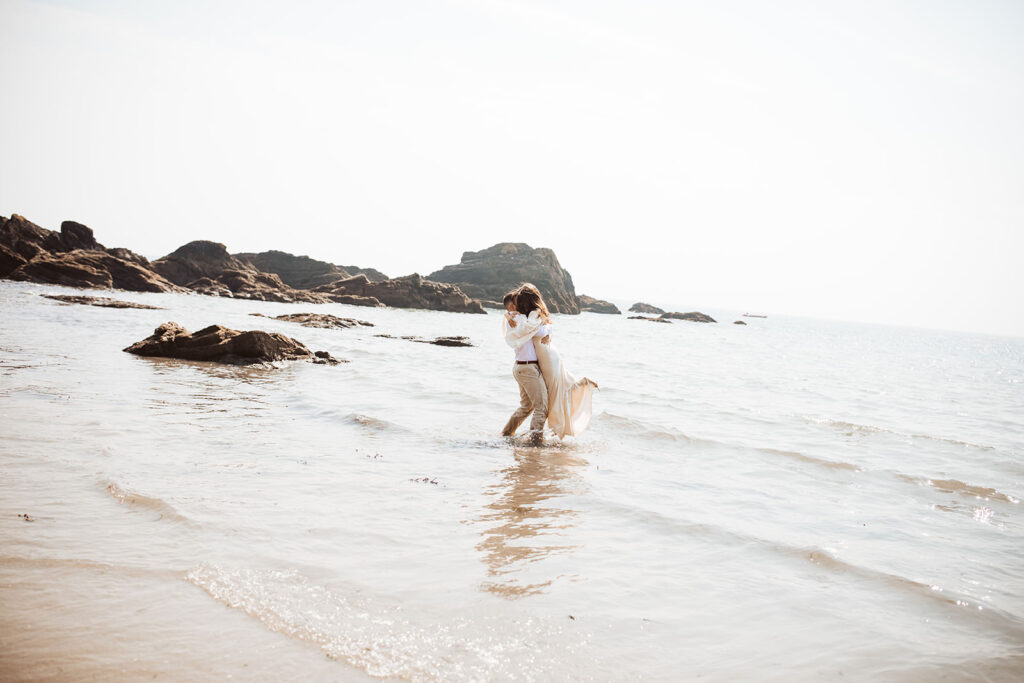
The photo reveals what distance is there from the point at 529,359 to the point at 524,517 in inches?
147

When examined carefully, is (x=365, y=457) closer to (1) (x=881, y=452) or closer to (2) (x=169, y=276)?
(1) (x=881, y=452)

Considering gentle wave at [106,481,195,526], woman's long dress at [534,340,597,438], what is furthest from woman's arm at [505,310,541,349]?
gentle wave at [106,481,195,526]

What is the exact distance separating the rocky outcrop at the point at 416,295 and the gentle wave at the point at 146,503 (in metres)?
74.5

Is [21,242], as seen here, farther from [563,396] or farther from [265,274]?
[563,396]

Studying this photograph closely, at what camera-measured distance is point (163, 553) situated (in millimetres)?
4020

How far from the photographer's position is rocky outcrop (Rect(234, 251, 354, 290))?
97.0 meters

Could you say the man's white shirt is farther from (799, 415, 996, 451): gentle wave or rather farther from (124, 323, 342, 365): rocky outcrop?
(124, 323, 342, 365): rocky outcrop

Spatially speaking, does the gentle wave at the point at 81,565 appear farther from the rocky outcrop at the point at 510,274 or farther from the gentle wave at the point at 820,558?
the rocky outcrop at the point at 510,274

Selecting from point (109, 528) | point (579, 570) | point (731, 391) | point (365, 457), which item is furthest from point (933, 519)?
point (731, 391)

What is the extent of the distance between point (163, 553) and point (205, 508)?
3.20 feet

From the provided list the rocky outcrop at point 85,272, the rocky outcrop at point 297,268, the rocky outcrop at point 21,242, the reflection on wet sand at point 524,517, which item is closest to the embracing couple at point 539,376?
the reflection on wet sand at point 524,517

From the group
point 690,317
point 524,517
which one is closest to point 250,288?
point 524,517

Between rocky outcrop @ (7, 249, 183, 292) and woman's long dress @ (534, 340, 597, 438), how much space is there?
60.3 m

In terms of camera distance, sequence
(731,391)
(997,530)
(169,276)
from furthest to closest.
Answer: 1. (169,276)
2. (731,391)
3. (997,530)
